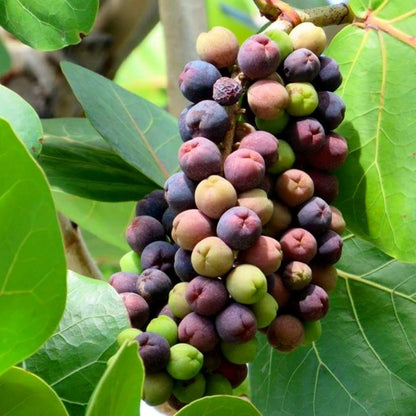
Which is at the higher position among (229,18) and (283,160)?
(283,160)

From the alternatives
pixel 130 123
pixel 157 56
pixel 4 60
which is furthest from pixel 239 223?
pixel 157 56

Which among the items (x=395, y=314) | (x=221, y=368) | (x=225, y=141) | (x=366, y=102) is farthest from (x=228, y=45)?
(x=395, y=314)

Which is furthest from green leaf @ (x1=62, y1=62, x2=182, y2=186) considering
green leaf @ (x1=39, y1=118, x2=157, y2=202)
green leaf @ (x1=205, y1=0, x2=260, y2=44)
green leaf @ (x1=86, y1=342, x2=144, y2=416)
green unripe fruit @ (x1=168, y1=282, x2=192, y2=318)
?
green leaf @ (x1=205, y1=0, x2=260, y2=44)

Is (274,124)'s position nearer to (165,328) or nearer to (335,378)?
(165,328)

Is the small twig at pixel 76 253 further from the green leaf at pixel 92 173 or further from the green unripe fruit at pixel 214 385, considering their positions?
the green unripe fruit at pixel 214 385

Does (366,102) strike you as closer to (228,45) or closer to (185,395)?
(228,45)

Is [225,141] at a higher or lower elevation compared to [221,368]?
higher
